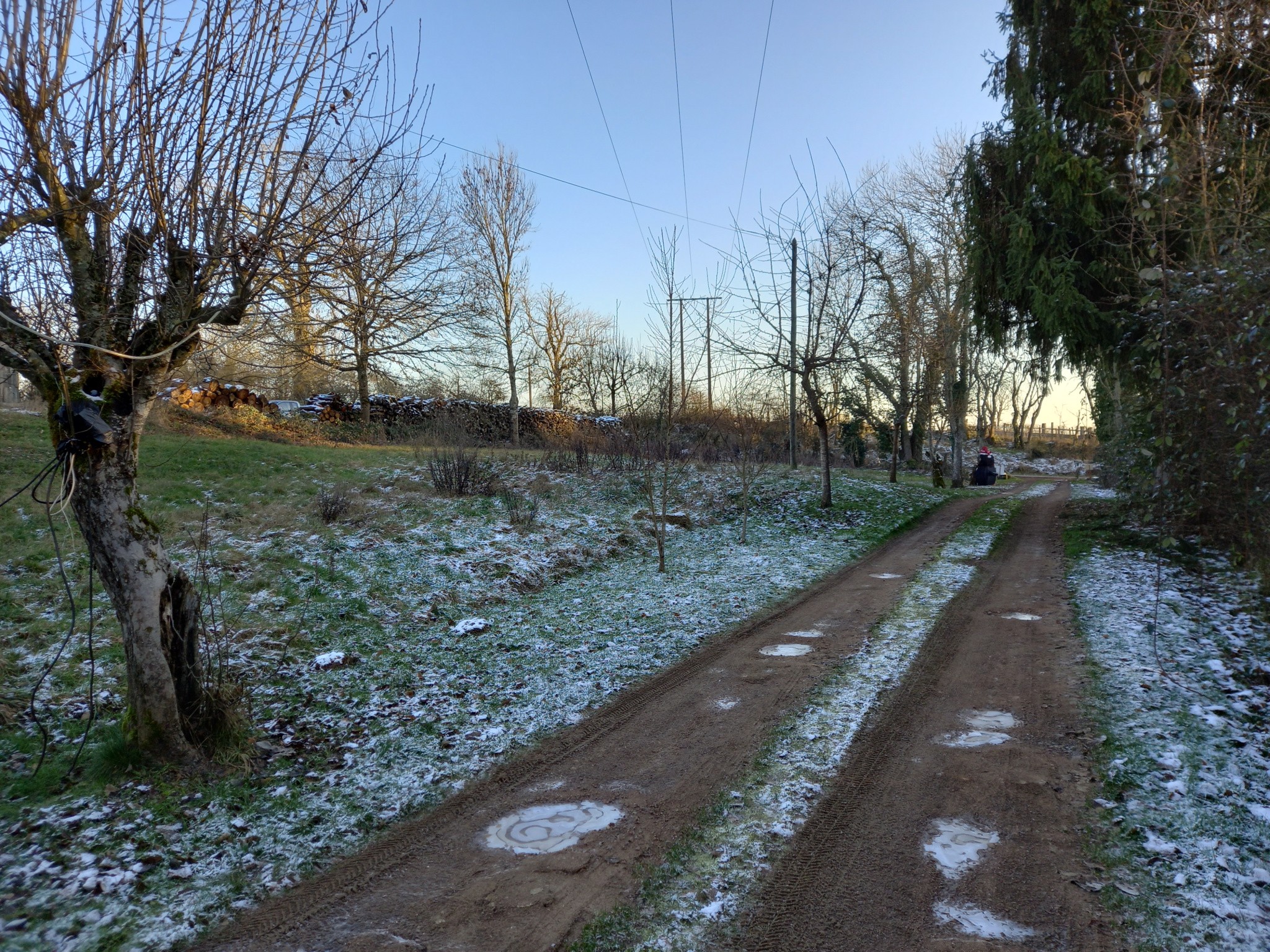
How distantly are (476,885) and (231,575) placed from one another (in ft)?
19.2

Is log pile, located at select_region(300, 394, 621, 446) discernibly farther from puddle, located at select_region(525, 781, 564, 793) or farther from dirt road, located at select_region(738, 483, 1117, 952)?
puddle, located at select_region(525, 781, 564, 793)

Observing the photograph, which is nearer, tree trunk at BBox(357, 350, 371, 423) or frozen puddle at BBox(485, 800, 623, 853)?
frozen puddle at BBox(485, 800, 623, 853)

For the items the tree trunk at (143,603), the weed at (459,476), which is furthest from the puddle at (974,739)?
the weed at (459,476)

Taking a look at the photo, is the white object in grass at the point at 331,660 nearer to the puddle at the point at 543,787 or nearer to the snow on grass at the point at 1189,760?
the puddle at the point at 543,787

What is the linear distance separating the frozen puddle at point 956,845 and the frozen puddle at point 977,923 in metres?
0.23

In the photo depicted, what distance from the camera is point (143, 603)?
13.8 ft

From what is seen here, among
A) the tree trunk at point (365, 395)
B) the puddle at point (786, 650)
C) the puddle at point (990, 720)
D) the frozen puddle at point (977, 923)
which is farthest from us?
the tree trunk at point (365, 395)

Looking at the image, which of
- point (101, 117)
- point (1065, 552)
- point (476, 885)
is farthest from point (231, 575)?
point (1065, 552)

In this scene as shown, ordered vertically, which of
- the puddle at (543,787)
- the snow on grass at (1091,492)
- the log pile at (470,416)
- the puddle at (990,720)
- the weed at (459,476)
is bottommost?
the puddle at (543,787)

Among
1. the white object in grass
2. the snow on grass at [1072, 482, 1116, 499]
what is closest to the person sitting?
the snow on grass at [1072, 482, 1116, 499]

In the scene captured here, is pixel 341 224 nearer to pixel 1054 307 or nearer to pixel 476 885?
pixel 476 885

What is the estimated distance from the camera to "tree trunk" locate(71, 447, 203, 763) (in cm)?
405

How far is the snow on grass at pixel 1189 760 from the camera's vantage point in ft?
9.69

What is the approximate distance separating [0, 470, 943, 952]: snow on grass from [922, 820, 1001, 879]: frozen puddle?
8.74 ft
